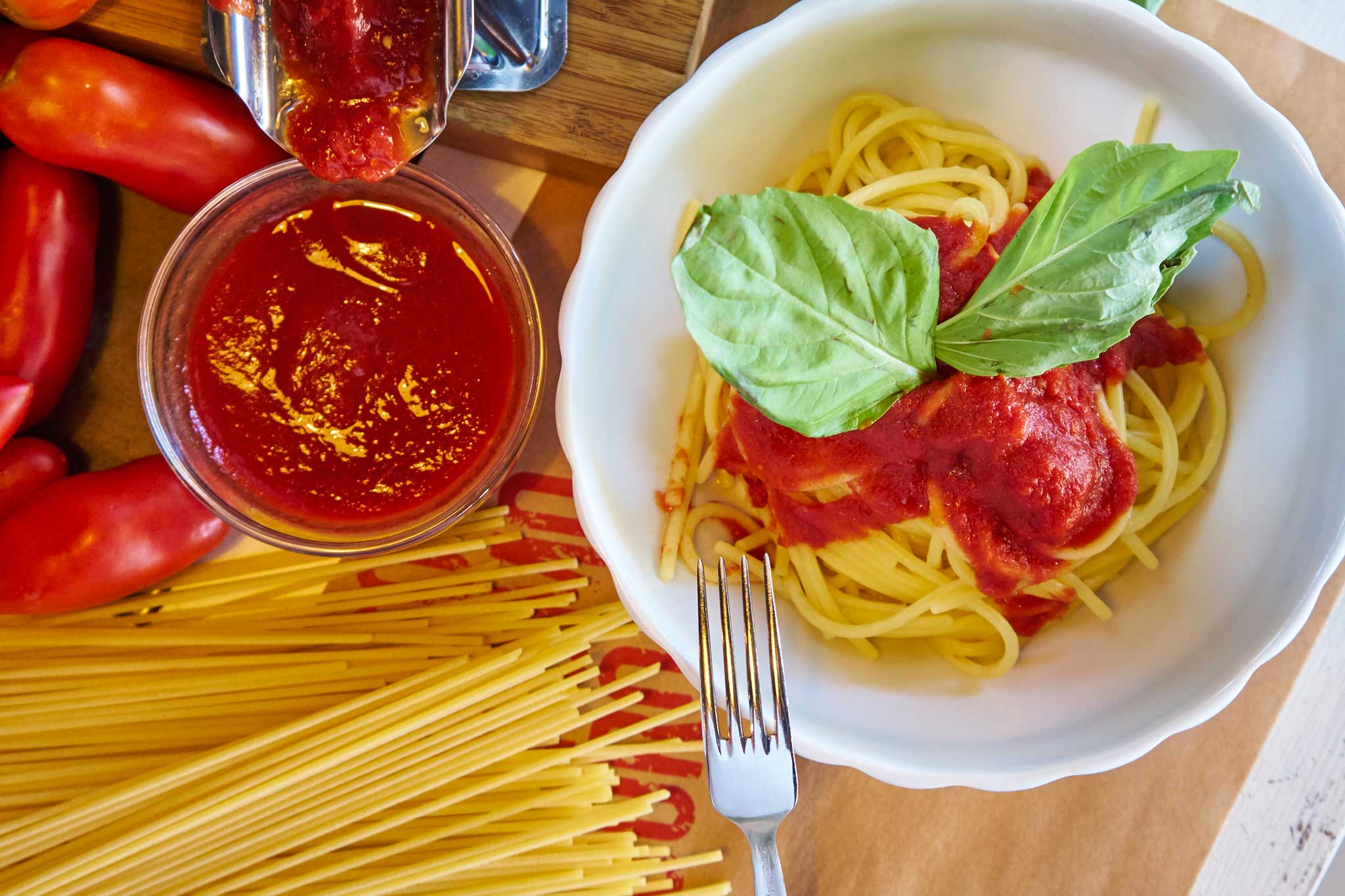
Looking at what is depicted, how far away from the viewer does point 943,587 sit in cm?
183

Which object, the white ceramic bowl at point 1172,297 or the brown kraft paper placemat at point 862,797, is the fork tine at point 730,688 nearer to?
the white ceramic bowl at point 1172,297

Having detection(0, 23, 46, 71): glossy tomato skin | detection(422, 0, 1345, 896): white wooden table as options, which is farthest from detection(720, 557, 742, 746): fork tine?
detection(0, 23, 46, 71): glossy tomato skin

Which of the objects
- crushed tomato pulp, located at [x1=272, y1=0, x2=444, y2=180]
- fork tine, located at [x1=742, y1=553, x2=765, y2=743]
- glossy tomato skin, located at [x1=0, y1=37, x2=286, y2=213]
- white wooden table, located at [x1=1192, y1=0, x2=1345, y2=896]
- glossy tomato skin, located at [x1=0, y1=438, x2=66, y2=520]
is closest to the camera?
fork tine, located at [x1=742, y1=553, x2=765, y2=743]

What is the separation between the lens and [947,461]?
1.64 m

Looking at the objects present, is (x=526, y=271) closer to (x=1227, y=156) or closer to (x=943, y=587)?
(x=943, y=587)

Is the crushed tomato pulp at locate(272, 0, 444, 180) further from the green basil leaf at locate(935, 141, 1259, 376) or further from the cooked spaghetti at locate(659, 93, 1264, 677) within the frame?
the green basil leaf at locate(935, 141, 1259, 376)

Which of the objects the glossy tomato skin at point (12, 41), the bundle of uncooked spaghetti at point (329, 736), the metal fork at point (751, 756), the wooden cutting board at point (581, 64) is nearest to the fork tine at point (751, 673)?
the metal fork at point (751, 756)

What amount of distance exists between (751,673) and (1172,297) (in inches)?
42.3

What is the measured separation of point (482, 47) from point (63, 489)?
122cm

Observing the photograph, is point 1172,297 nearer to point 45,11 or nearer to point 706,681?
point 706,681

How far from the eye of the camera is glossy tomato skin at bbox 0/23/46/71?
6.37ft

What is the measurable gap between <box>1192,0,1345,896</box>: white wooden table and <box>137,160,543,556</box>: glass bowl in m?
1.65

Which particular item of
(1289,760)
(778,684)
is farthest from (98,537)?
(1289,760)

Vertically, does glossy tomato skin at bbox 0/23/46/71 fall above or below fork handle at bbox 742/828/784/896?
above
